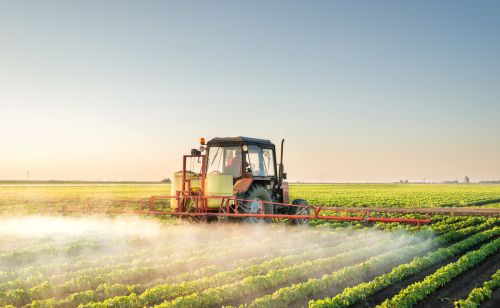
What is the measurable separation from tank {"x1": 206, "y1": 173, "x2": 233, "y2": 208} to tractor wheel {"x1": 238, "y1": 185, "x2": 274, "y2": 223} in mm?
426

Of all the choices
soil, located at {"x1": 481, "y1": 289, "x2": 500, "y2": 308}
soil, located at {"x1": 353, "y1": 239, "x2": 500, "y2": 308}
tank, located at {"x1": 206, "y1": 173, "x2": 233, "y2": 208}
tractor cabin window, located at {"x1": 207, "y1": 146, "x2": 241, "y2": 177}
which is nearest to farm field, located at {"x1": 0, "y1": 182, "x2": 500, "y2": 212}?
tank, located at {"x1": 206, "y1": 173, "x2": 233, "y2": 208}

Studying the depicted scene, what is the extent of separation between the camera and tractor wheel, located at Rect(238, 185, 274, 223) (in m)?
13.6

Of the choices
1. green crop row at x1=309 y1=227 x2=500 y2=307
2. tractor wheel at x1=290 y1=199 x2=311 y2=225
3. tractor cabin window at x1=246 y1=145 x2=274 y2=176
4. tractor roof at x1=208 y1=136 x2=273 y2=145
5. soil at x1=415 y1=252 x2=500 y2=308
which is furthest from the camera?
tractor wheel at x1=290 y1=199 x2=311 y2=225

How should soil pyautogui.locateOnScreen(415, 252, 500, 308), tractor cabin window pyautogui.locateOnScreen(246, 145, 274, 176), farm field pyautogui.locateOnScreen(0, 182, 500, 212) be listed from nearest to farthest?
1. soil pyautogui.locateOnScreen(415, 252, 500, 308)
2. tractor cabin window pyautogui.locateOnScreen(246, 145, 274, 176)
3. farm field pyautogui.locateOnScreen(0, 182, 500, 212)

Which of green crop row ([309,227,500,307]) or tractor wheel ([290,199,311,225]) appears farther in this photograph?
tractor wheel ([290,199,311,225])

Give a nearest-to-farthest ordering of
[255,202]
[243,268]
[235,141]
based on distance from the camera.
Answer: [243,268] < [255,202] < [235,141]

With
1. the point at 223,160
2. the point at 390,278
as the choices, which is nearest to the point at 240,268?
the point at 390,278

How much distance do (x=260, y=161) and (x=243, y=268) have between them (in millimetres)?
5816

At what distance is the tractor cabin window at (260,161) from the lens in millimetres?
14298

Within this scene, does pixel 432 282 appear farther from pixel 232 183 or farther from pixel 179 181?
pixel 179 181

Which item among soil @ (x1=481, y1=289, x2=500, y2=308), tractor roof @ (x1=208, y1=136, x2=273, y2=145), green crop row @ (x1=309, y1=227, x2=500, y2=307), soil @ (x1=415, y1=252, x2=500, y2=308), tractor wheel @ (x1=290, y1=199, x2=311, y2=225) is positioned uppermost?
tractor roof @ (x1=208, y1=136, x2=273, y2=145)

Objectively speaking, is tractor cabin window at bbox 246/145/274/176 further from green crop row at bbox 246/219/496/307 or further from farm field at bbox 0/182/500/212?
green crop row at bbox 246/219/496/307

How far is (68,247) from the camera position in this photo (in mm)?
11336

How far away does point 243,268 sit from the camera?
913cm
